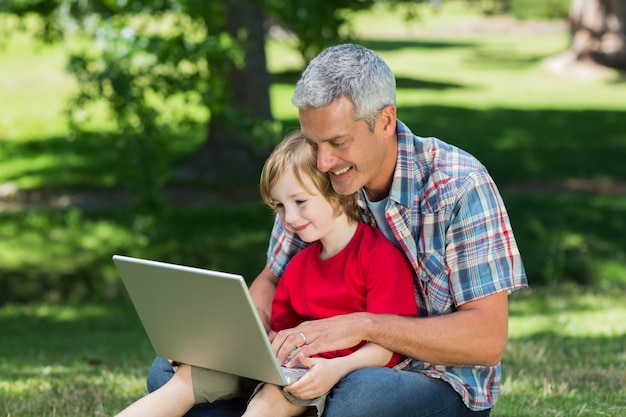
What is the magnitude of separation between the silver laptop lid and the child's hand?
57 mm

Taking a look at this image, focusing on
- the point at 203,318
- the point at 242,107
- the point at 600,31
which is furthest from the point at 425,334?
the point at 600,31

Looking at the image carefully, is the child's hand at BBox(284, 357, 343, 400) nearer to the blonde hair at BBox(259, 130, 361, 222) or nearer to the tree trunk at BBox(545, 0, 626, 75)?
the blonde hair at BBox(259, 130, 361, 222)

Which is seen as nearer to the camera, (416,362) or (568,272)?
(416,362)

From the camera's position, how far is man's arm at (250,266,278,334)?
373 centimetres

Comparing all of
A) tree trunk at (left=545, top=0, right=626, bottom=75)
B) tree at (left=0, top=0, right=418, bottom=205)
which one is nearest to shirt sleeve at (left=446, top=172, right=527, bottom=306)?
tree at (left=0, top=0, right=418, bottom=205)

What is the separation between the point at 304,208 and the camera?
11.2 ft

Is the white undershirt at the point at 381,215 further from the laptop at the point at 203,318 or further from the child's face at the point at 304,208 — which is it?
the laptop at the point at 203,318

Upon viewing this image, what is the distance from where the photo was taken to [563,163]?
14.0 m

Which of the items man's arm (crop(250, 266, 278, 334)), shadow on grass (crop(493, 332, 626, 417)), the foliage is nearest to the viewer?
man's arm (crop(250, 266, 278, 334))

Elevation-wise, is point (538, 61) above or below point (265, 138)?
below

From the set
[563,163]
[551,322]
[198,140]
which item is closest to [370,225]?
[551,322]

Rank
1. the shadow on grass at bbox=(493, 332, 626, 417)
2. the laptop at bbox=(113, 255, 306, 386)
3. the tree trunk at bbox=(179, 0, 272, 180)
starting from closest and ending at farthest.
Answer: the laptop at bbox=(113, 255, 306, 386) < the shadow on grass at bbox=(493, 332, 626, 417) < the tree trunk at bbox=(179, 0, 272, 180)

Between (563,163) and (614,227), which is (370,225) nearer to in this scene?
(614,227)

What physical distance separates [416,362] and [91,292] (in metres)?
6.37
